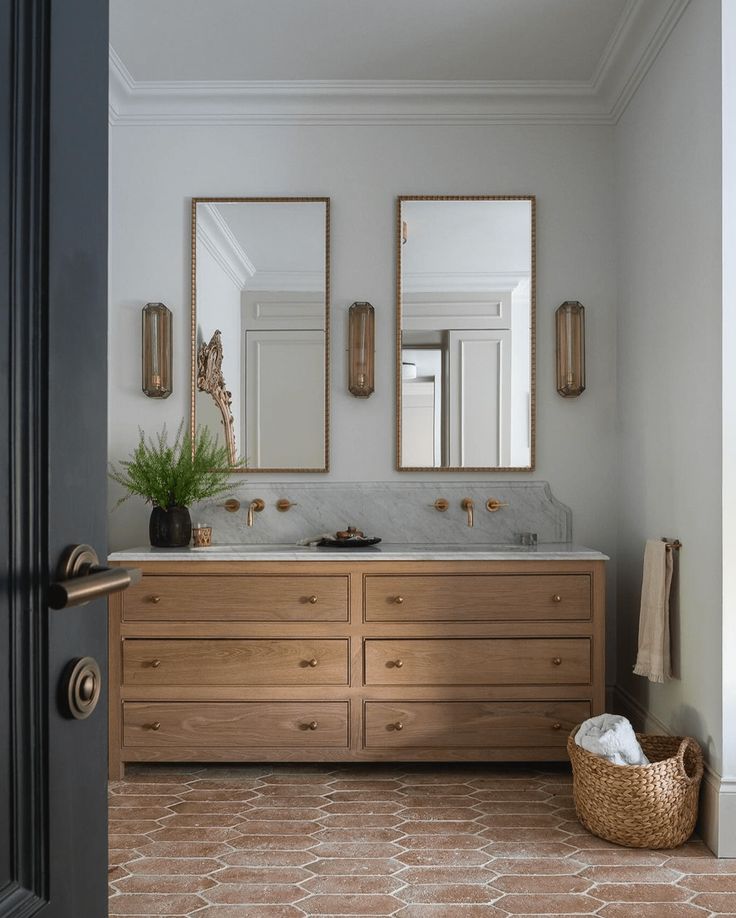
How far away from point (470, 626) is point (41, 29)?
105 inches

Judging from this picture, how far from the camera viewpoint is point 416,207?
3.69 meters

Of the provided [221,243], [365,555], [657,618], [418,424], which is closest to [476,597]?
[365,555]

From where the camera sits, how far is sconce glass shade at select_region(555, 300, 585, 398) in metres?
3.62

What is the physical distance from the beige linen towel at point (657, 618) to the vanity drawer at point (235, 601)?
1.08 m

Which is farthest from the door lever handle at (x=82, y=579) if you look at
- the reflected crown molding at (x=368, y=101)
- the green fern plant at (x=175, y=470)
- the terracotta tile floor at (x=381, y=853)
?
the reflected crown molding at (x=368, y=101)

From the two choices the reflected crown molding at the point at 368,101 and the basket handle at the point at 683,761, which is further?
the reflected crown molding at the point at 368,101

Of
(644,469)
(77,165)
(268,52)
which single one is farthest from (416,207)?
(77,165)

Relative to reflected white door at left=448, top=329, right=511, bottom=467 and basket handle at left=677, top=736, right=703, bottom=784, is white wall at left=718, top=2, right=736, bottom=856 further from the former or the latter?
reflected white door at left=448, top=329, right=511, bottom=467

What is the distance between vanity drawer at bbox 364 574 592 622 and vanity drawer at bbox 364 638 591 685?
0.10 meters

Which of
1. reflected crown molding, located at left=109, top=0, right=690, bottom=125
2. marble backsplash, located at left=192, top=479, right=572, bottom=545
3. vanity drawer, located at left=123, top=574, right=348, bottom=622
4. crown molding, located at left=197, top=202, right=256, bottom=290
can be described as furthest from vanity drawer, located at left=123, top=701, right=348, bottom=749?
reflected crown molding, located at left=109, top=0, right=690, bottom=125

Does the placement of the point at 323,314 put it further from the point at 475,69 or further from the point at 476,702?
the point at 476,702

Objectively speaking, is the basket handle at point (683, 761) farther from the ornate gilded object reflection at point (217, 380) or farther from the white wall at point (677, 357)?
the ornate gilded object reflection at point (217, 380)

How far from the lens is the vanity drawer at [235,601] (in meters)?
3.13

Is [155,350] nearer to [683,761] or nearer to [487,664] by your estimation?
[487,664]
